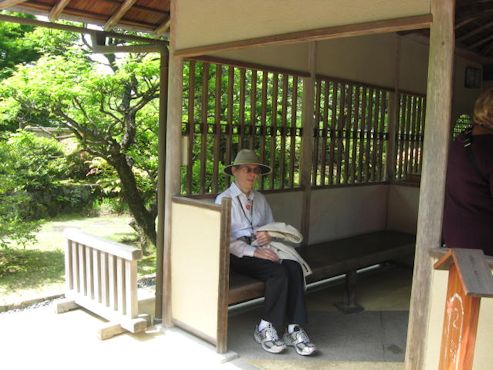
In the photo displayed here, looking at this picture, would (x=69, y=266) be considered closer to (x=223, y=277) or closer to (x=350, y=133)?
(x=223, y=277)

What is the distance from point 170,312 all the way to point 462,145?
8.48 feet

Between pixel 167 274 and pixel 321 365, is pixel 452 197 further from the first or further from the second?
pixel 167 274

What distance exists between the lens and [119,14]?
468 cm

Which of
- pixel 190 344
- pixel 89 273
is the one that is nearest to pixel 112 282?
pixel 89 273

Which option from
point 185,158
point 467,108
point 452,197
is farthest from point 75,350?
point 467,108

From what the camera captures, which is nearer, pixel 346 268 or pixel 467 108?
pixel 346 268

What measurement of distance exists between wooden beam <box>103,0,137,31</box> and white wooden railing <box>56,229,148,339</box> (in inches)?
76.3

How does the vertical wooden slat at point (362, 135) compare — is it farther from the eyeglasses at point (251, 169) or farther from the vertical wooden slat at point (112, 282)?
the vertical wooden slat at point (112, 282)

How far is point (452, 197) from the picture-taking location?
8.38 feet

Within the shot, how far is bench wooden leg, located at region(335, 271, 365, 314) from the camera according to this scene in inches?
180

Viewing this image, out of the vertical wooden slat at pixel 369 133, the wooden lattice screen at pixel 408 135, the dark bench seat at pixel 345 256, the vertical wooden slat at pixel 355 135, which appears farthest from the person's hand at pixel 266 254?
the wooden lattice screen at pixel 408 135

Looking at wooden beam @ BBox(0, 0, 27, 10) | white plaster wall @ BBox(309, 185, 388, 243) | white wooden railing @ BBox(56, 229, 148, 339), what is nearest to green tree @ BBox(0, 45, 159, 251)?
wooden beam @ BBox(0, 0, 27, 10)

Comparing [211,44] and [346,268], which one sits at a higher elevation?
[211,44]

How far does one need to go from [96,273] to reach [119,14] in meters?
2.33
